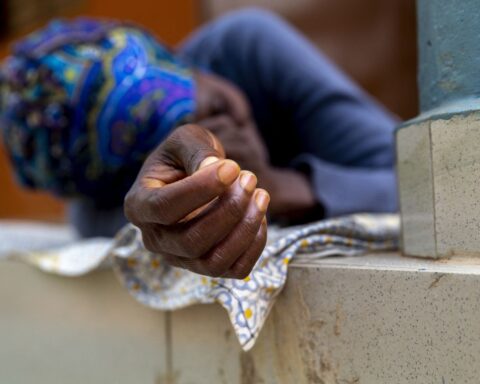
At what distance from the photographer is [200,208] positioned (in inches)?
22.1

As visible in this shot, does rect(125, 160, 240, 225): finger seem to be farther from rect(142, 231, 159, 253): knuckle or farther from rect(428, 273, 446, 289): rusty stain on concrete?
rect(428, 273, 446, 289): rusty stain on concrete

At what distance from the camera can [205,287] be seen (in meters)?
0.72

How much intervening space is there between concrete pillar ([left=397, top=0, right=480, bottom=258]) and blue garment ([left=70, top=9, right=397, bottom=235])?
1.31ft

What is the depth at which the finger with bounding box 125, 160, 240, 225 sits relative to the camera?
52 centimetres

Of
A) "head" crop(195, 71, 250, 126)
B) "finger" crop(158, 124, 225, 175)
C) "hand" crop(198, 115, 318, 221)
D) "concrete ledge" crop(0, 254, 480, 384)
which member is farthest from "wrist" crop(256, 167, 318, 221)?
"finger" crop(158, 124, 225, 175)

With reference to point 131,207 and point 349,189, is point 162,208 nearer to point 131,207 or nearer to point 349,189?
point 131,207

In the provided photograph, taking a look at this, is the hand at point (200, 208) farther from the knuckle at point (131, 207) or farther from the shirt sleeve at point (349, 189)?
the shirt sleeve at point (349, 189)

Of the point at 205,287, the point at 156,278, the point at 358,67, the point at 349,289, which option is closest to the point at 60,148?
the point at 156,278

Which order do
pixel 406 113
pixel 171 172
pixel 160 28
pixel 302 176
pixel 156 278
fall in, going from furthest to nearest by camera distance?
pixel 160 28
pixel 406 113
pixel 302 176
pixel 156 278
pixel 171 172

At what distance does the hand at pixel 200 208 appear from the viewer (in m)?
0.53

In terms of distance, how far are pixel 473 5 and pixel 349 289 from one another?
0.38 metres

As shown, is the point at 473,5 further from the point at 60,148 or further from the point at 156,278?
the point at 60,148

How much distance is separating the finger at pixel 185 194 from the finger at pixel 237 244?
0.14 ft

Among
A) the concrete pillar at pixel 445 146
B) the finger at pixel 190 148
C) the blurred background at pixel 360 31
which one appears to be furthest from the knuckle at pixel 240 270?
the blurred background at pixel 360 31
